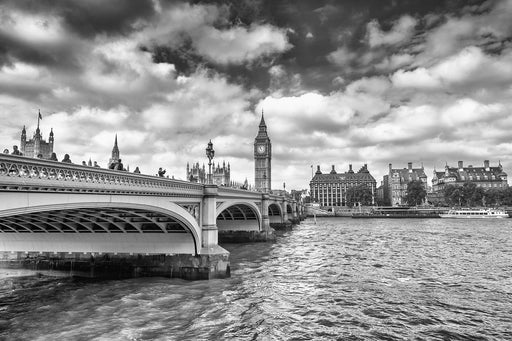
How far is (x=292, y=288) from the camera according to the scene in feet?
72.8

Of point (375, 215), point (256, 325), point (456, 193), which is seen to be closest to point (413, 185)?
point (456, 193)

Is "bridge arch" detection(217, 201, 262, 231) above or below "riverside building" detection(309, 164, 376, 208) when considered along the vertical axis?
below

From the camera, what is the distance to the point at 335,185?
615 ft

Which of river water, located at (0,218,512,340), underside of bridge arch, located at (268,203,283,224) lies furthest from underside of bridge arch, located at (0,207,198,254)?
underside of bridge arch, located at (268,203,283,224)

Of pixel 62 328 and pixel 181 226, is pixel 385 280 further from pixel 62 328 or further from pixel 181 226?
pixel 62 328

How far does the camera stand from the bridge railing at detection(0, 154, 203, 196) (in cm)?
1016

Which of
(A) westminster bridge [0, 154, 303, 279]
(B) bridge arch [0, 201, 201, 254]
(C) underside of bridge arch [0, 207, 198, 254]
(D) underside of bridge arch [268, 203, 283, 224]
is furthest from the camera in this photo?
(D) underside of bridge arch [268, 203, 283, 224]

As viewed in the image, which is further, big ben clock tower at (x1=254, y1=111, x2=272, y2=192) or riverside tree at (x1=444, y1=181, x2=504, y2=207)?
big ben clock tower at (x1=254, y1=111, x2=272, y2=192)

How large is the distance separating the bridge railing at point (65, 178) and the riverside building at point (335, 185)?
172978 mm

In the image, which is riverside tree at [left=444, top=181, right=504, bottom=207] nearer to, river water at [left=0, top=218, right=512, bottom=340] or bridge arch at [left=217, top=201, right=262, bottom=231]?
bridge arch at [left=217, top=201, right=262, bottom=231]

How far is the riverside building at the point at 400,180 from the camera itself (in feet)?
541

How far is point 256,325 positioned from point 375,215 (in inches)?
4334

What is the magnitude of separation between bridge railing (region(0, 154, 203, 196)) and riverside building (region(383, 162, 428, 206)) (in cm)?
15812

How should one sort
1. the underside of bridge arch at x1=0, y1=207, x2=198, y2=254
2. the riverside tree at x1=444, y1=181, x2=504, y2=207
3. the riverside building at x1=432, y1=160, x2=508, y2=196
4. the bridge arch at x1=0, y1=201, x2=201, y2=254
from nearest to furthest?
the bridge arch at x1=0, y1=201, x2=201, y2=254 → the underside of bridge arch at x1=0, y1=207, x2=198, y2=254 → the riverside tree at x1=444, y1=181, x2=504, y2=207 → the riverside building at x1=432, y1=160, x2=508, y2=196
